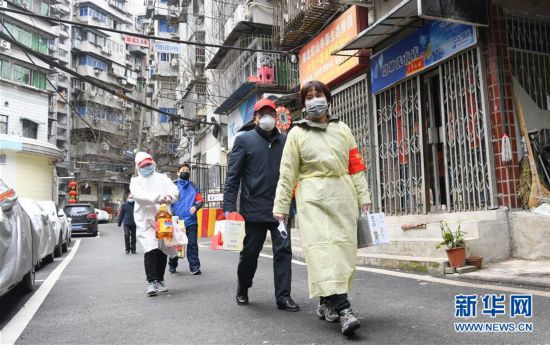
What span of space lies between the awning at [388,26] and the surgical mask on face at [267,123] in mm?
4084

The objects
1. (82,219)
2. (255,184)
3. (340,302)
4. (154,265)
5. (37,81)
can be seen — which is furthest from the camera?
(37,81)

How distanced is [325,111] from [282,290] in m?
1.65

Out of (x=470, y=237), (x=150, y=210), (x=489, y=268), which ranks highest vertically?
(x=150, y=210)

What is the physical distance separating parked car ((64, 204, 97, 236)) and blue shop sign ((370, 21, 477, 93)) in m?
16.2

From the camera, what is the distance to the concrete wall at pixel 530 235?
6.48 metres

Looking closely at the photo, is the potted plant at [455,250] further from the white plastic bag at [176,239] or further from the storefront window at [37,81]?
the storefront window at [37,81]

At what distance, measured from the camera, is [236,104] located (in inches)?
815

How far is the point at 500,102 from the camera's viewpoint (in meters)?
7.24

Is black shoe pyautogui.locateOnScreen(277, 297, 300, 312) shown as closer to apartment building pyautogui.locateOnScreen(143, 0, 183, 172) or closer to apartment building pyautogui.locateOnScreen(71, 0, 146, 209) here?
apartment building pyautogui.locateOnScreen(143, 0, 183, 172)

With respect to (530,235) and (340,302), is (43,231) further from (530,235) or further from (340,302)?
(530,235)

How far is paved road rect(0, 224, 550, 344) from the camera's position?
3.47 meters

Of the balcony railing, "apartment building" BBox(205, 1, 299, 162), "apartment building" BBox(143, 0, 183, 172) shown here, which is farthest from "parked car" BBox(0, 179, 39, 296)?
"apartment building" BBox(143, 0, 183, 172)

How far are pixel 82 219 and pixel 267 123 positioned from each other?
1932cm

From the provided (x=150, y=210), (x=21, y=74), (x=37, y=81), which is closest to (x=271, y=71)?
(x=150, y=210)
